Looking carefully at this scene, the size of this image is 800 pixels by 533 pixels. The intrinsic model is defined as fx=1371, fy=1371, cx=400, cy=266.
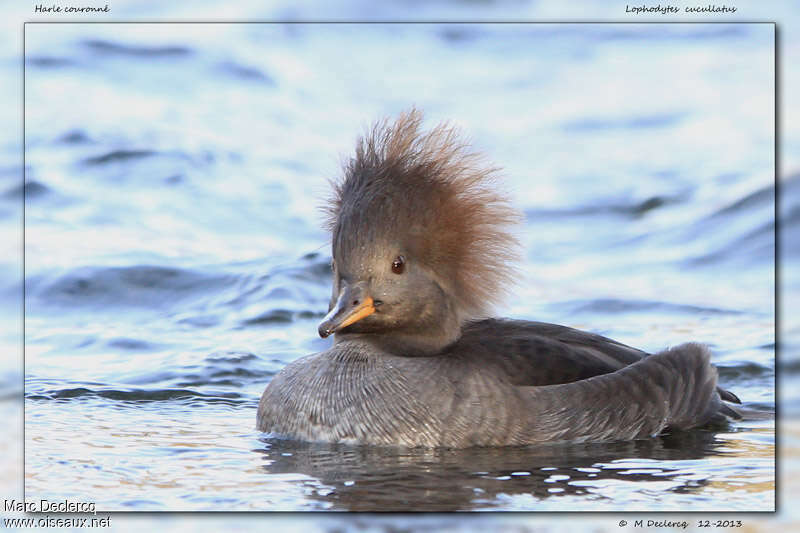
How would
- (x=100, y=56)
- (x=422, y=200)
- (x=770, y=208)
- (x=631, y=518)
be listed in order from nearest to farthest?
1. (x=631, y=518)
2. (x=422, y=200)
3. (x=770, y=208)
4. (x=100, y=56)

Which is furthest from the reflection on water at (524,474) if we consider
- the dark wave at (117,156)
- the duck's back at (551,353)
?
the dark wave at (117,156)

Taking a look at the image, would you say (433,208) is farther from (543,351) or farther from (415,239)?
(543,351)

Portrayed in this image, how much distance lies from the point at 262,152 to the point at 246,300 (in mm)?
4722

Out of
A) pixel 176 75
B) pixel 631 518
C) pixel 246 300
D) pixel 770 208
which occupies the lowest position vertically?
pixel 631 518

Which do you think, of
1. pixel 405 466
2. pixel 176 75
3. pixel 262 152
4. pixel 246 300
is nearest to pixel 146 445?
pixel 405 466

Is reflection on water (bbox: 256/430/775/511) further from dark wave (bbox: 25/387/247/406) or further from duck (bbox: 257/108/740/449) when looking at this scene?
dark wave (bbox: 25/387/247/406)

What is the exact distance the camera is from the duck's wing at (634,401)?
30.3 feet

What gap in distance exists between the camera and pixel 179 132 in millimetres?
18125

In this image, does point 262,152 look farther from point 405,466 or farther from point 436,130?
point 405,466

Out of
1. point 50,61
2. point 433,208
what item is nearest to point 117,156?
point 50,61

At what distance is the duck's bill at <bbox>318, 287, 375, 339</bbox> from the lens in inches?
346

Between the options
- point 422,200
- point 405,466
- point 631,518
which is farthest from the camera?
point 422,200

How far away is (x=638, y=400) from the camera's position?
374 inches

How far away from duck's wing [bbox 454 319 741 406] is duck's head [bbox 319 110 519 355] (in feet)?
0.75
